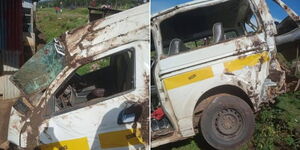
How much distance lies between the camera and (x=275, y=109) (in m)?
2.21

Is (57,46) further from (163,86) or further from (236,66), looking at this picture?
(236,66)

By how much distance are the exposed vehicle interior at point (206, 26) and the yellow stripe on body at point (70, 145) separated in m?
0.85

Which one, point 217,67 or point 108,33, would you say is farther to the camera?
point 108,33

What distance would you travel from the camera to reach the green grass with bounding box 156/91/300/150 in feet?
6.81

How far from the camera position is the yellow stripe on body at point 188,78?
1838 millimetres

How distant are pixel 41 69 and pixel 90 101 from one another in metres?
0.44

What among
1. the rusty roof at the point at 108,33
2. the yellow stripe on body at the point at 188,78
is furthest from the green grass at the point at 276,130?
the rusty roof at the point at 108,33

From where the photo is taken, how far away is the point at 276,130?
2246 mm

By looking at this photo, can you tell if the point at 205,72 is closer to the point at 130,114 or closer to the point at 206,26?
the point at 206,26

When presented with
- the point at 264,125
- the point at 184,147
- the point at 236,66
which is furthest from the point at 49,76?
the point at 264,125

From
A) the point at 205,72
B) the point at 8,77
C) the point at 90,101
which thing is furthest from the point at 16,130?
the point at 205,72

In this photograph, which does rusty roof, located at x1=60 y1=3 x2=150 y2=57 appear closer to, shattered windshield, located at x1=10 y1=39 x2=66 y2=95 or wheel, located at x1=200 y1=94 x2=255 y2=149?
shattered windshield, located at x1=10 y1=39 x2=66 y2=95

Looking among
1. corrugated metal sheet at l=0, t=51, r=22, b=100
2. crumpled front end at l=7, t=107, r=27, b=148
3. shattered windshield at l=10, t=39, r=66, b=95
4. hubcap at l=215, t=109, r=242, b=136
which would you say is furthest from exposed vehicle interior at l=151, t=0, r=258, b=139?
corrugated metal sheet at l=0, t=51, r=22, b=100

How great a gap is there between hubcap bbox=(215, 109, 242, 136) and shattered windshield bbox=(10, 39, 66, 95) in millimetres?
1239
